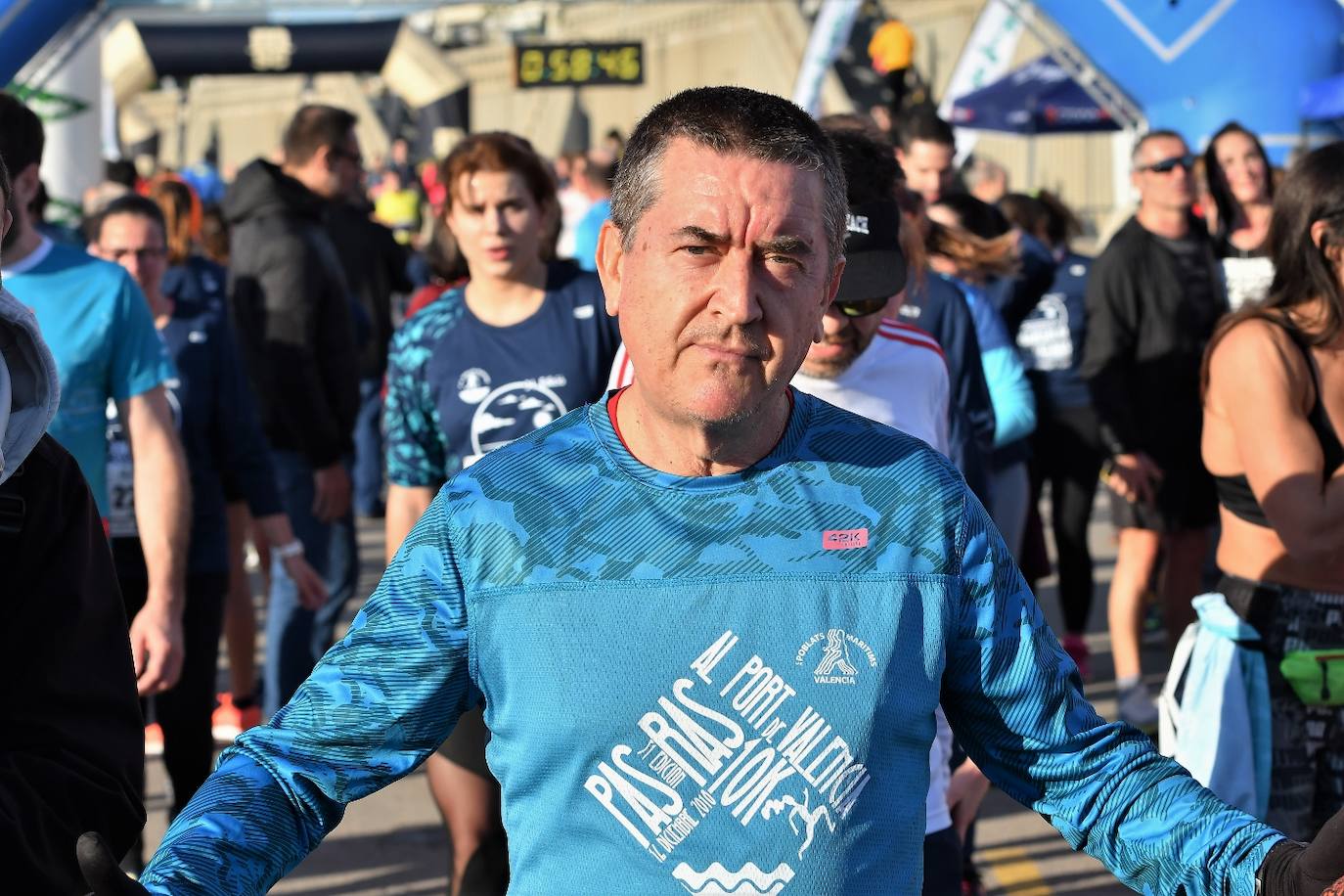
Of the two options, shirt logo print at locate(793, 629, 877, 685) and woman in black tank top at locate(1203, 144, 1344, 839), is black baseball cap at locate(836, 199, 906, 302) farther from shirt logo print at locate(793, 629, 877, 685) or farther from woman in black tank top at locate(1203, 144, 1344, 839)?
shirt logo print at locate(793, 629, 877, 685)

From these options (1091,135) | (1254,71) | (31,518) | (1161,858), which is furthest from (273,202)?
(1091,135)

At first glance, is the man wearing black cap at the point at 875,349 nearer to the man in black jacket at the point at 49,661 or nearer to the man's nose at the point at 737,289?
the man's nose at the point at 737,289

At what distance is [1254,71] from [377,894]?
8335 millimetres

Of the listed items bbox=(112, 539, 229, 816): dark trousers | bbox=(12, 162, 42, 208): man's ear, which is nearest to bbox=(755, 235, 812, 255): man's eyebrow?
bbox=(12, 162, 42, 208): man's ear

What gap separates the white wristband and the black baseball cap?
3.07m

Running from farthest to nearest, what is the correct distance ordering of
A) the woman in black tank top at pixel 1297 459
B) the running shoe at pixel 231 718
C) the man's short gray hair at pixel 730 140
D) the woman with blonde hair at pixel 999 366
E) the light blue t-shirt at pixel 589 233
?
the light blue t-shirt at pixel 589 233, the running shoe at pixel 231 718, the woman with blonde hair at pixel 999 366, the woman in black tank top at pixel 1297 459, the man's short gray hair at pixel 730 140

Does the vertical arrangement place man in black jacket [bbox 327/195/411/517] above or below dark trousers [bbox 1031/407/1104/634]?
above

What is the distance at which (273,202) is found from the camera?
6637 millimetres

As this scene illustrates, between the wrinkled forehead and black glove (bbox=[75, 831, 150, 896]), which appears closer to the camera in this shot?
black glove (bbox=[75, 831, 150, 896])

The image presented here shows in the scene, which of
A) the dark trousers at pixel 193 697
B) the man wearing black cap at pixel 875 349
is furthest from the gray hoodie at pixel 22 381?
the dark trousers at pixel 193 697

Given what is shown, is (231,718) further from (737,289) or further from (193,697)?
(737,289)

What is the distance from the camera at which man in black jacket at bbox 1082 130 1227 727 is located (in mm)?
6836

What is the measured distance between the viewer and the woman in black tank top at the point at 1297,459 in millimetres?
3473

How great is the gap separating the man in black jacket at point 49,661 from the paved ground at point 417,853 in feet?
11.4
